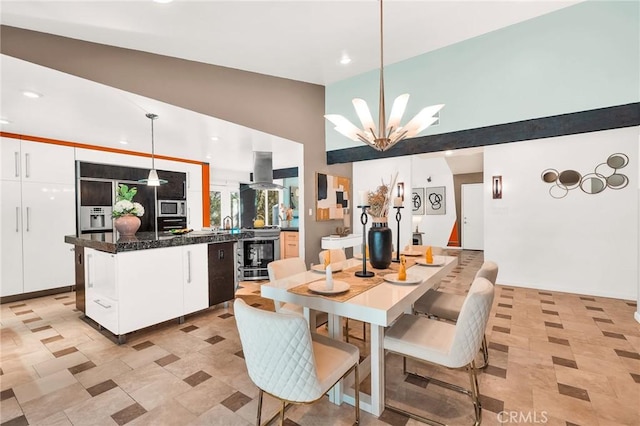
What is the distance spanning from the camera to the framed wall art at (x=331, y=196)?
5.23 m

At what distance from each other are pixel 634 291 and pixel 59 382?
20.5 ft

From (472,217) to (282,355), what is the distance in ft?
28.3

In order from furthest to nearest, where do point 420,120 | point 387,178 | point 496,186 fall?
point 387,178, point 496,186, point 420,120

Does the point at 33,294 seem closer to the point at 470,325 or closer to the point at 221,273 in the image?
the point at 221,273

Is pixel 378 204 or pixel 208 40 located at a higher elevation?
pixel 208 40

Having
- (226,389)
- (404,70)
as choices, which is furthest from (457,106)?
(226,389)

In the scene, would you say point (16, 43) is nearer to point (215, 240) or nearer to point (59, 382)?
point (215, 240)

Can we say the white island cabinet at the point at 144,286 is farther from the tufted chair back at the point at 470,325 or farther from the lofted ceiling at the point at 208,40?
the tufted chair back at the point at 470,325

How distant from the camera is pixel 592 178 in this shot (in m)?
3.95

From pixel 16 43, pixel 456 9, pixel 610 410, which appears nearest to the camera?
pixel 610 410

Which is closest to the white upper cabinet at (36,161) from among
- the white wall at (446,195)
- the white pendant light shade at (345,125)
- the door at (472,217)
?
the white pendant light shade at (345,125)

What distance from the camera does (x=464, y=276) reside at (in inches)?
203

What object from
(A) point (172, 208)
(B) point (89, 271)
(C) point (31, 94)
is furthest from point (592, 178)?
(A) point (172, 208)

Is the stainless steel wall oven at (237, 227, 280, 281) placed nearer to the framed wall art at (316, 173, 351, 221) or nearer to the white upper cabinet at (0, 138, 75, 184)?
the framed wall art at (316, 173, 351, 221)
